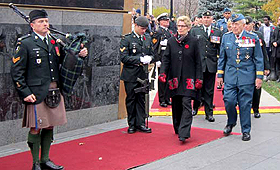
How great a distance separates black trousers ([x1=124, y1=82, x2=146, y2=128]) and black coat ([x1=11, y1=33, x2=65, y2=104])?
8.62 ft

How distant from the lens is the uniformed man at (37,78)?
595 centimetres

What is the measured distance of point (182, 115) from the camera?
8023 mm

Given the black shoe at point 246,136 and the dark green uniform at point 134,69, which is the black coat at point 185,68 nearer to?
the dark green uniform at point 134,69

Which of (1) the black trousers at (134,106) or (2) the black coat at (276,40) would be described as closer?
(1) the black trousers at (134,106)

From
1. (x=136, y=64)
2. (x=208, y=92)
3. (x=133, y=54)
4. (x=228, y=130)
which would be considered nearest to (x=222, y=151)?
(x=228, y=130)

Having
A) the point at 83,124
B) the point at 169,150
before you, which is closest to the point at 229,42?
the point at 169,150

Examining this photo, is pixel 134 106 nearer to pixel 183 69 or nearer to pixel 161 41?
pixel 183 69

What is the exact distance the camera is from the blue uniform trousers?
8.20 m

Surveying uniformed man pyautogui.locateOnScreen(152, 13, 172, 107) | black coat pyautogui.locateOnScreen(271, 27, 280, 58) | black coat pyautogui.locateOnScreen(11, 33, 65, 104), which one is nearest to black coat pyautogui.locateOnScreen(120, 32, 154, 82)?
black coat pyautogui.locateOnScreen(11, 33, 65, 104)

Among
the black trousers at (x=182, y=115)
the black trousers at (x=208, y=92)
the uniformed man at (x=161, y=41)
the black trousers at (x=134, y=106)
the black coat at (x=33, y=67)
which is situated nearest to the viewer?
the black coat at (x=33, y=67)

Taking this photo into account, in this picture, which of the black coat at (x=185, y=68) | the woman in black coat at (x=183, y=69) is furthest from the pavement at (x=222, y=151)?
the black coat at (x=185, y=68)

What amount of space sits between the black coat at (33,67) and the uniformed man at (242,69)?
3405 mm

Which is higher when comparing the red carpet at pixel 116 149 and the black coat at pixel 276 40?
the black coat at pixel 276 40

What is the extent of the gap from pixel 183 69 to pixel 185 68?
40mm
